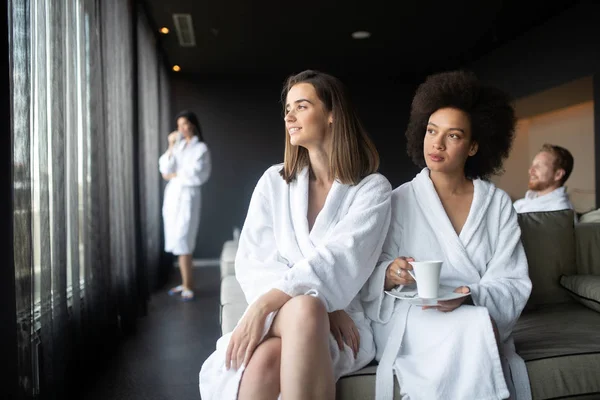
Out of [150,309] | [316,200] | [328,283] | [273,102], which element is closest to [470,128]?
[316,200]

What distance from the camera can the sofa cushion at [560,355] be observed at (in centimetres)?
153

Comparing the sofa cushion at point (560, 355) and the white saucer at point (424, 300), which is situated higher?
the white saucer at point (424, 300)

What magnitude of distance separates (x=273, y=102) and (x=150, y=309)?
4.14m

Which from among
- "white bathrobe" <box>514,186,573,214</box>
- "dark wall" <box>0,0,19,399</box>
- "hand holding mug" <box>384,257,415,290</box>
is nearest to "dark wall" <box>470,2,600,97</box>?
"white bathrobe" <box>514,186,573,214</box>

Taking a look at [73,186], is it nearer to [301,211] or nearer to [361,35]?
[301,211]

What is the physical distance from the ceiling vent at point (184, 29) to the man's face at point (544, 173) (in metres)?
3.39

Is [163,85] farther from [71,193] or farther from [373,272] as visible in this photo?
[373,272]

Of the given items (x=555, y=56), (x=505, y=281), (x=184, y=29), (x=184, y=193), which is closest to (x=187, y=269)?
(x=184, y=193)

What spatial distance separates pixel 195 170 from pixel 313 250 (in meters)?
3.26

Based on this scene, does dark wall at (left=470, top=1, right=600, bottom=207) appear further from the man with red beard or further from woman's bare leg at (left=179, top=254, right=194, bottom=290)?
woman's bare leg at (left=179, top=254, right=194, bottom=290)

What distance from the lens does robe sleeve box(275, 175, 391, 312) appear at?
143 centimetres

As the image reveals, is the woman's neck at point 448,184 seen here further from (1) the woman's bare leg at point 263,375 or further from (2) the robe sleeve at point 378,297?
(1) the woman's bare leg at point 263,375

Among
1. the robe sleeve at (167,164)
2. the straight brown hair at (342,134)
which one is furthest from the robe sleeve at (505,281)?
the robe sleeve at (167,164)

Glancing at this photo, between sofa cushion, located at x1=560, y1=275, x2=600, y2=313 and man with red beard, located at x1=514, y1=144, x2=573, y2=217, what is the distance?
1061mm
